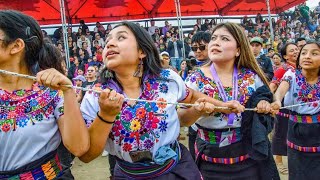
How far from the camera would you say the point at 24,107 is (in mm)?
1760

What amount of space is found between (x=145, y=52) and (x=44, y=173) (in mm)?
916

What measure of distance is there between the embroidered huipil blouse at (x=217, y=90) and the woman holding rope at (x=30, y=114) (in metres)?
1.16

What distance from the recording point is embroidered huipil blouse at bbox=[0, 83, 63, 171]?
1724 mm

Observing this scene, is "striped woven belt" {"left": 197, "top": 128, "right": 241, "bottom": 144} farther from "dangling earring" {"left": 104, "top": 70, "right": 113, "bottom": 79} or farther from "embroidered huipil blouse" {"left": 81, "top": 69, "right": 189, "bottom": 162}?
"dangling earring" {"left": 104, "top": 70, "right": 113, "bottom": 79}

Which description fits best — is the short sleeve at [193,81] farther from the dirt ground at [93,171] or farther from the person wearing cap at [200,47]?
the dirt ground at [93,171]

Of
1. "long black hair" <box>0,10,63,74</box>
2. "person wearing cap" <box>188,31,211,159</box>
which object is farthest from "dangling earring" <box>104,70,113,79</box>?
"person wearing cap" <box>188,31,211,159</box>

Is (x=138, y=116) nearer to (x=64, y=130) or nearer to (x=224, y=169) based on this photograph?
(x=64, y=130)

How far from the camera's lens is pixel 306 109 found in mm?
3475

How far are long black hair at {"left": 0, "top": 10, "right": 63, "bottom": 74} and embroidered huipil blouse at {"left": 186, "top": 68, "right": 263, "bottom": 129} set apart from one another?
1.09 metres

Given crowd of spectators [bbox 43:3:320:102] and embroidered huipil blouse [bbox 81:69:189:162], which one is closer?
embroidered huipil blouse [bbox 81:69:189:162]

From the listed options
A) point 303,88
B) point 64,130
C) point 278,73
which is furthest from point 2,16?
point 278,73

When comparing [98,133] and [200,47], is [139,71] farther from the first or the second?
[200,47]

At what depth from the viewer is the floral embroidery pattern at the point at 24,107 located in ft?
5.66

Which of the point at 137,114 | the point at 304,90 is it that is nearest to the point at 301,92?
the point at 304,90
